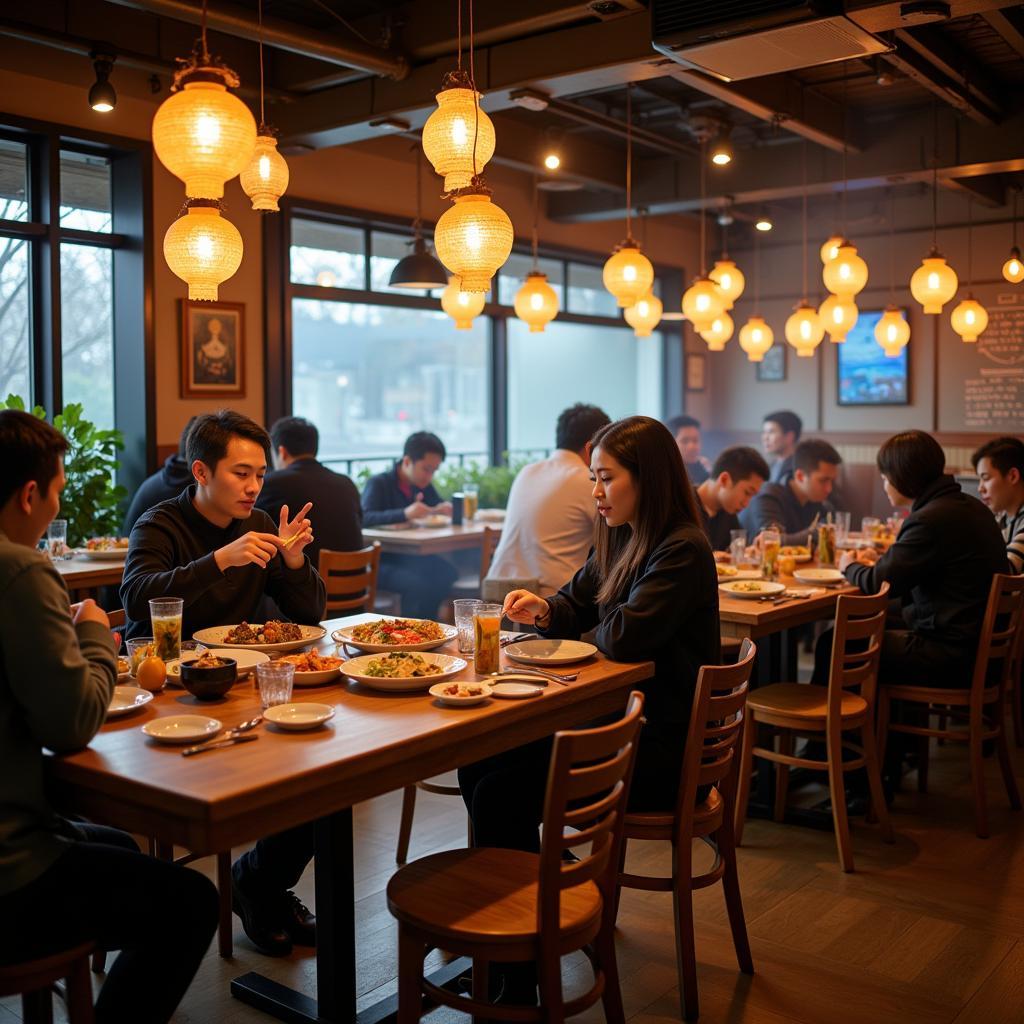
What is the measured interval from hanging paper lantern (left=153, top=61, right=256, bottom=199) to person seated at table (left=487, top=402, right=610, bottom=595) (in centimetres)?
252

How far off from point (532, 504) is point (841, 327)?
2.40m

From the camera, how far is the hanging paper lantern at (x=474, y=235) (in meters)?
3.08

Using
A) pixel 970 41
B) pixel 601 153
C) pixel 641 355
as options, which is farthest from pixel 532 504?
pixel 641 355

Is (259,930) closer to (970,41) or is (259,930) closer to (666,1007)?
(666,1007)

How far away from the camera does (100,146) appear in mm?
6145

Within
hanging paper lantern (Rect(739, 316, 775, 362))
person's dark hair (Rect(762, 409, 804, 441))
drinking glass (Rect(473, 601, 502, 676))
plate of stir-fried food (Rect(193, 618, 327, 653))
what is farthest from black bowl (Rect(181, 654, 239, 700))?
person's dark hair (Rect(762, 409, 804, 441))

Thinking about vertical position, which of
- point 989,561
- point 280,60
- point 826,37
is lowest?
point 989,561

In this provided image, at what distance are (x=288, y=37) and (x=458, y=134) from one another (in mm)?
2217

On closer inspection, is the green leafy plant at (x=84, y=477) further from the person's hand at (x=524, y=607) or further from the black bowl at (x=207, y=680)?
the black bowl at (x=207, y=680)

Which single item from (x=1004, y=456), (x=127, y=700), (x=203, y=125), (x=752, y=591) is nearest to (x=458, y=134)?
(x=203, y=125)

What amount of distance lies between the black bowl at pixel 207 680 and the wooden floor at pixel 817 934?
36.4 inches

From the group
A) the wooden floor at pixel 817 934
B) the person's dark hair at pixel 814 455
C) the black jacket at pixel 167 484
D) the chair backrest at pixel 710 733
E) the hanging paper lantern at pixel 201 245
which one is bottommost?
the wooden floor at pixel 817 934

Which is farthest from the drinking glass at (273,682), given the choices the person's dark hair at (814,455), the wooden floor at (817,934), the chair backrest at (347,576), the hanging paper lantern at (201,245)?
the person's dark hair at (814,455)

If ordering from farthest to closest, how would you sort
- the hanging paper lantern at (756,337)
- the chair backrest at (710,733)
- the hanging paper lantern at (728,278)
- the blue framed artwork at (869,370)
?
Result: the blue framed artwork at (869,370), the hanging paper lantern at (756,337), the hanging paper lantern at (728,278), the chair backrest at (710,733)
